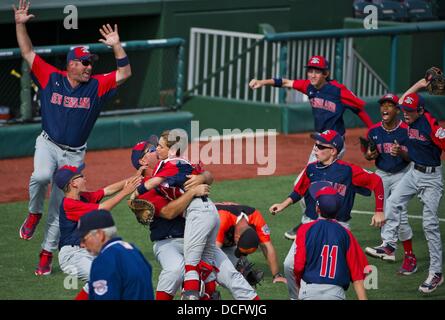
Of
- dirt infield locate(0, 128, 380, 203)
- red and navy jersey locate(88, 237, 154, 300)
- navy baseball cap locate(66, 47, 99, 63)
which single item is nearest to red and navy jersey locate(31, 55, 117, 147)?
navy baseball cap locate(66, 47, 99, 63)

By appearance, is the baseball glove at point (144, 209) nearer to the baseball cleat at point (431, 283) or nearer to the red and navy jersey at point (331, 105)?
the baseball cleat at point (431, 283)

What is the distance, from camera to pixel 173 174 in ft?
29.9

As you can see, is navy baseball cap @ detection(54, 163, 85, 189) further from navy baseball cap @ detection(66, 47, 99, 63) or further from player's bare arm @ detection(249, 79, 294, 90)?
player's bare arm @ detection(249, 79, 294, 90)

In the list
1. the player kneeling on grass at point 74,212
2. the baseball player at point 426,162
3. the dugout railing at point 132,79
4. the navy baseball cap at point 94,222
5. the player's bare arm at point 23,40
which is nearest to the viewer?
the navy baseball cap at point 94,222

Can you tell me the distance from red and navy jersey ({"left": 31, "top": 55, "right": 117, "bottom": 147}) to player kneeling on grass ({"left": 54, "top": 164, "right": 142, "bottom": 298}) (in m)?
1.36

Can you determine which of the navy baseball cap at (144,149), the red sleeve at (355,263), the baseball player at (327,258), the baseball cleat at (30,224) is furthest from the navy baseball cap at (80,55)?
the red sleeve at (355,263)

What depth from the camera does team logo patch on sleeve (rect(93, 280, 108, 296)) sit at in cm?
695

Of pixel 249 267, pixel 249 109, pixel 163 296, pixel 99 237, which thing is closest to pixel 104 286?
pixel 99 237

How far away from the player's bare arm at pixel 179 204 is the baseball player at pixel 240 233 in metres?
0.80

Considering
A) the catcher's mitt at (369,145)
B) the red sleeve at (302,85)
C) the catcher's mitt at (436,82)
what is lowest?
the catcher's mitt at (369,145)

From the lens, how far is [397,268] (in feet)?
37.3

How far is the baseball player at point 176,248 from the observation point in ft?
29.5

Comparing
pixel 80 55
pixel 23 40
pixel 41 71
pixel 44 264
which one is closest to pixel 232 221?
pixel 44 264

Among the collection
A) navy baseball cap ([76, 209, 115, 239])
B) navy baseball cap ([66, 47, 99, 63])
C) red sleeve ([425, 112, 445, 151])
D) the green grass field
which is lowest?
the green grass field
